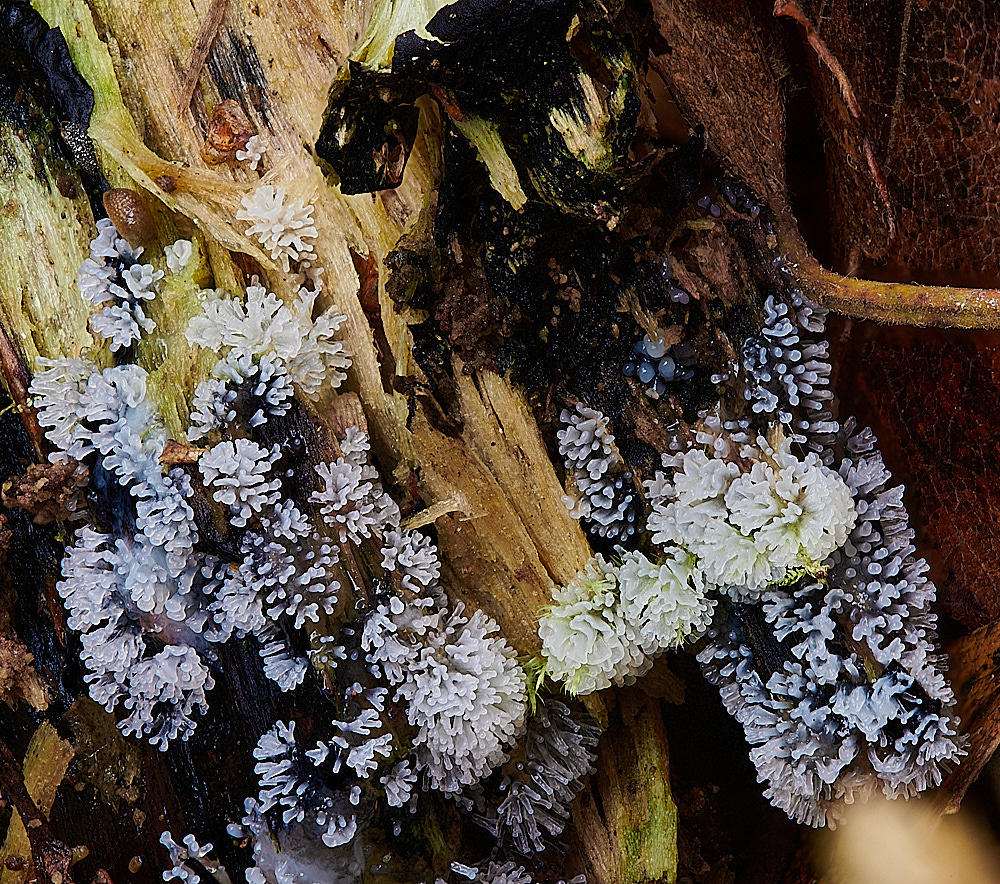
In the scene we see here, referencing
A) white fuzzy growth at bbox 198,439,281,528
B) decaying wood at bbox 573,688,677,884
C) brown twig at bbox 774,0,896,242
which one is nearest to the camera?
brown twig at bbox 774,0,896,242

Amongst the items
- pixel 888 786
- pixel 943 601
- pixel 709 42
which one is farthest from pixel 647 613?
pixel 709 42

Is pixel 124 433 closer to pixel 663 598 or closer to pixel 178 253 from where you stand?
pixel 178 253

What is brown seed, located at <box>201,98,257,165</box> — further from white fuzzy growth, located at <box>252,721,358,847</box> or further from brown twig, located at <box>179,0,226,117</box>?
white fuzzy growth, located at <box>252,721,358,847</box>

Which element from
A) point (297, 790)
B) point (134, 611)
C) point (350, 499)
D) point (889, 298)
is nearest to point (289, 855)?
point (297, 790)

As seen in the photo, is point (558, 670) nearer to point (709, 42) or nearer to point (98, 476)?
point (98, 476)

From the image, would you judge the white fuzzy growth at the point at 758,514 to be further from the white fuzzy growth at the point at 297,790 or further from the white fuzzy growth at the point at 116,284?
the white fuzzy growth at the point at 116,284

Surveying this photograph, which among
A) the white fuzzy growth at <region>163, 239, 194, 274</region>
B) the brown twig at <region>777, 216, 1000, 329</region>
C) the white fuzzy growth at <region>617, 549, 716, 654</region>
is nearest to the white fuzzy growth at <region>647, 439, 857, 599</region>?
Answer: the white fuzzy growth at <region>617, 549, 716, 654</region>
